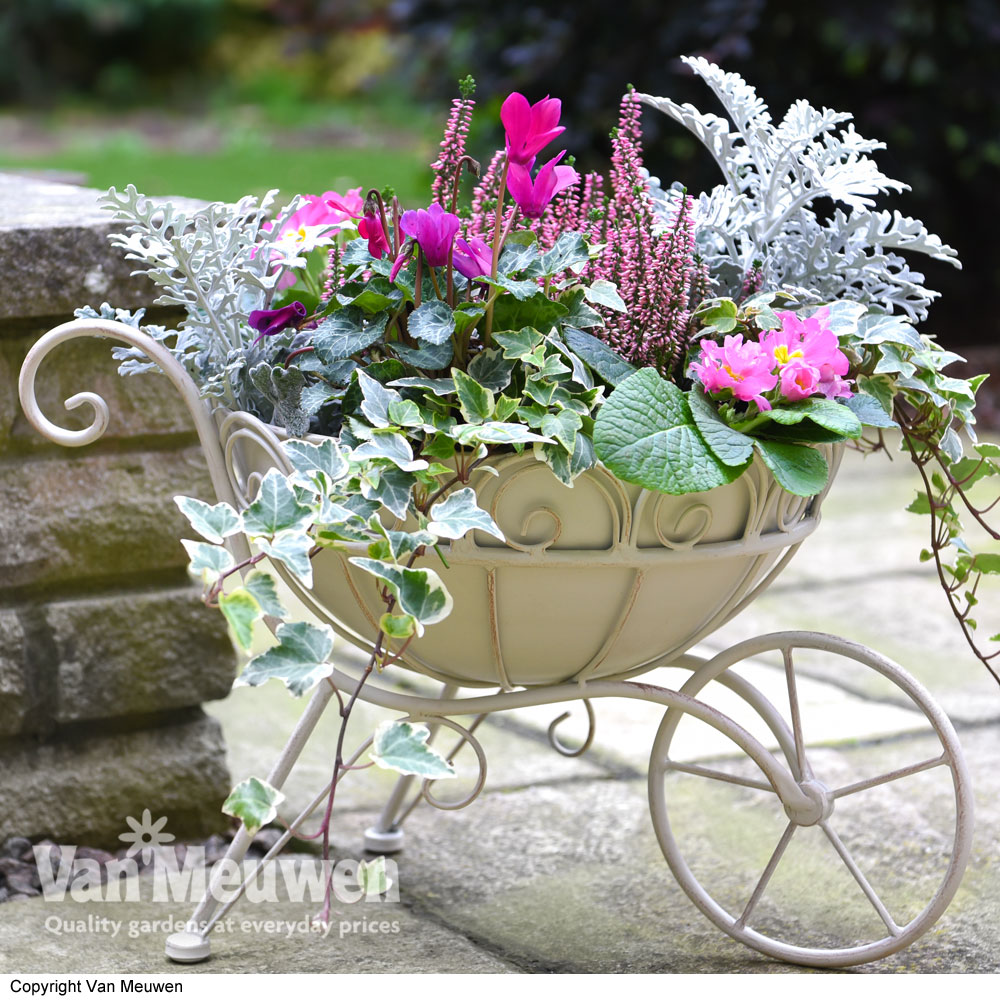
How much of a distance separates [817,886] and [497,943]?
44cm

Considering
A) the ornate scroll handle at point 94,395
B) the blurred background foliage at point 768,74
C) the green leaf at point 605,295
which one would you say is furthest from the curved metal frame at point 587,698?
the blurred background foliage at point 768,74

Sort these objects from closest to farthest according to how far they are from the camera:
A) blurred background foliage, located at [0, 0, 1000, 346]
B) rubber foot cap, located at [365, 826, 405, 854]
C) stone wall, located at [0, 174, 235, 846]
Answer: stone wall, located at [0, 174, 235, 846], rubber foot cap, located at [365, 826, 405, 854], blurred background foliage, located at [0, 0, 1000, 346]

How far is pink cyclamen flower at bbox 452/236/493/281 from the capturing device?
1341mm

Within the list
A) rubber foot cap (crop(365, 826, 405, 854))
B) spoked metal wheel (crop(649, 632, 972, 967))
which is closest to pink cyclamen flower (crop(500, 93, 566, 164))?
spoked metal wheel (crop(649, 632, 972, 967))

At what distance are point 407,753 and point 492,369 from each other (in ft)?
1.22

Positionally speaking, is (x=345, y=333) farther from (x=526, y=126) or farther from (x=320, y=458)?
(x=526, y=126)

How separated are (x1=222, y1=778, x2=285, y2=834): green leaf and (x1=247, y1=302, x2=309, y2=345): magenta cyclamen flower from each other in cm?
47

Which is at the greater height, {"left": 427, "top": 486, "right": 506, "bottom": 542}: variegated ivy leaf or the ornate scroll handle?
the ornate scroll handle

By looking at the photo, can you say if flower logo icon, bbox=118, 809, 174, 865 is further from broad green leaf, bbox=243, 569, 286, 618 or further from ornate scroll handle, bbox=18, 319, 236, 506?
broad green leaf, bbox=243, 569, 286, 618

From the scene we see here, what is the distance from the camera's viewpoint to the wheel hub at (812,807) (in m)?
1.53

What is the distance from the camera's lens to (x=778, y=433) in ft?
4.30

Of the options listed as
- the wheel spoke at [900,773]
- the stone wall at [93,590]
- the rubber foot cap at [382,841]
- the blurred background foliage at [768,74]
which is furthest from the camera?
the blurred background foliage at [768,74]

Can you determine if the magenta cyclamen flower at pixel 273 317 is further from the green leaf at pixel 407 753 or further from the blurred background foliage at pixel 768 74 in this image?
the blurred background foliage at pixel 768 74

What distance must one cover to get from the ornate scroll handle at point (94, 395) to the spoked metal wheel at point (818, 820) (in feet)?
1.93
